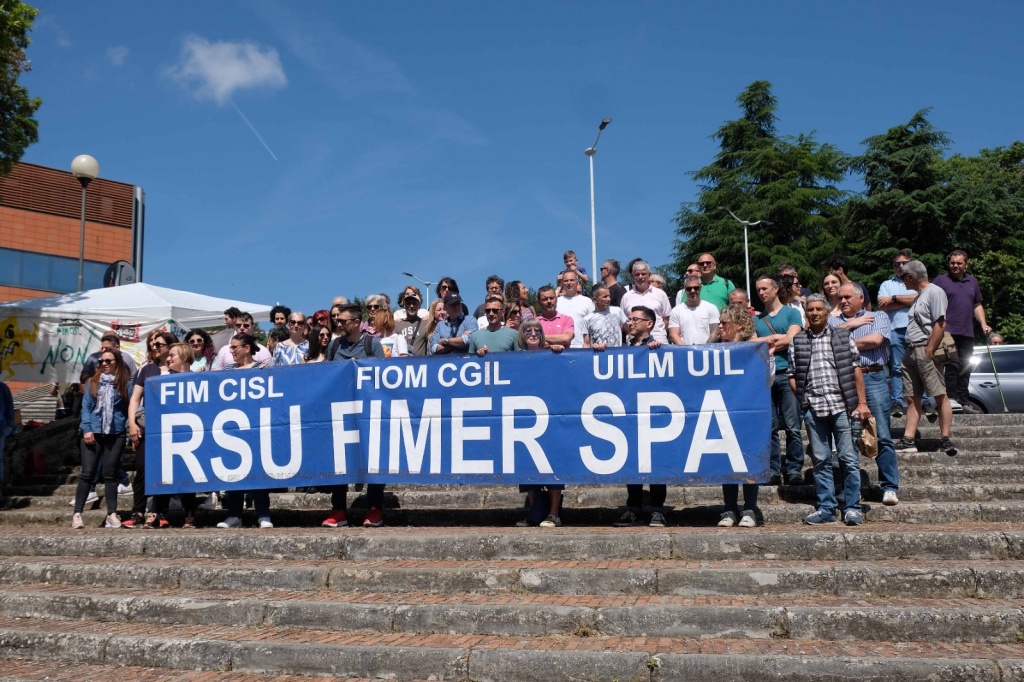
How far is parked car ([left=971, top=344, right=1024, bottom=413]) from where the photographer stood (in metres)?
13.7

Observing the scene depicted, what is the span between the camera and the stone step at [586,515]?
701 cm

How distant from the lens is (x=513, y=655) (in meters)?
5.05

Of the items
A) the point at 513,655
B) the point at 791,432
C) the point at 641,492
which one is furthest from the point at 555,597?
the point at 791,432

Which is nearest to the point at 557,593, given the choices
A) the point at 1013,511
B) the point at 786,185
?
the point at 1013,511

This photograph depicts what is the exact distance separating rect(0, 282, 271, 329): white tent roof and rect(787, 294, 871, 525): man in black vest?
9440 millimetres

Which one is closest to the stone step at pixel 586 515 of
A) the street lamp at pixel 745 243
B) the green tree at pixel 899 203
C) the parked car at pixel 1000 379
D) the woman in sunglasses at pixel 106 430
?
the woman in sunglasses at pixel 106 430

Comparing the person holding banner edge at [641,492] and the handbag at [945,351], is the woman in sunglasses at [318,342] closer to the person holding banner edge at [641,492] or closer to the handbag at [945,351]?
the person holding banner edge at [641,492]

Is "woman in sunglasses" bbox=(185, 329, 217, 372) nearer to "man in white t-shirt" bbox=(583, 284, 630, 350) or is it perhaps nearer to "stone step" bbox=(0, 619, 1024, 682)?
"stone step" bbox=(0, 619, 1024, 682)

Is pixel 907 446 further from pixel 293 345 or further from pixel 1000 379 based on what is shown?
pixel 293 345

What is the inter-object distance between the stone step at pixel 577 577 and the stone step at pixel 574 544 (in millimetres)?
105

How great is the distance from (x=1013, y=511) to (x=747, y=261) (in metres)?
39.9

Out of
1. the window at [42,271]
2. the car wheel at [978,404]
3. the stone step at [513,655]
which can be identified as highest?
the window at [42,271]

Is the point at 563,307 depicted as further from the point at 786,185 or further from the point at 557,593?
the point at 786,185

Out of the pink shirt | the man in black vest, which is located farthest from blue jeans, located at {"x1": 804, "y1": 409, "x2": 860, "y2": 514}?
the pink shirt
